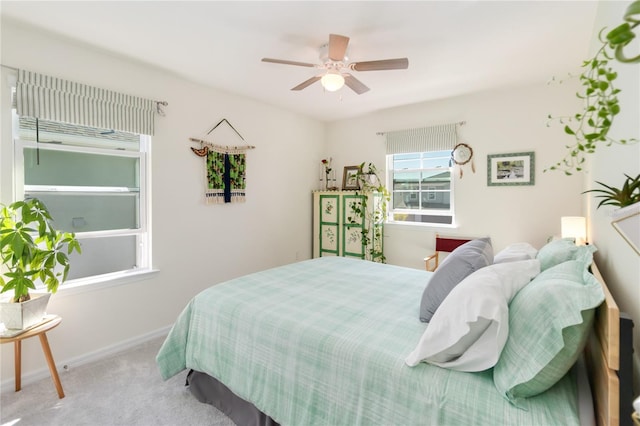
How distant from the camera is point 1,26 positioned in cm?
225

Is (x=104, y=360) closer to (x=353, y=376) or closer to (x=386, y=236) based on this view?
(x=353, y=376)

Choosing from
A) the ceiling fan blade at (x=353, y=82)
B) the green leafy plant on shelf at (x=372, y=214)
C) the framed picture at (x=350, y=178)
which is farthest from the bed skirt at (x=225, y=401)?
the framed picture at (x=350, y=178)

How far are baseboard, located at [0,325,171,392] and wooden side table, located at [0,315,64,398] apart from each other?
0.08 metres

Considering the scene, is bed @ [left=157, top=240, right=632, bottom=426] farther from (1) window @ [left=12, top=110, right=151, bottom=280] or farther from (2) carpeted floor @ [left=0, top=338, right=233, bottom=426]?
(1) window @ [left=12, top=110, right=151, bottom=280]

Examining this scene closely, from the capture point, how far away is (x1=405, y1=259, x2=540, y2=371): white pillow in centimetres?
121

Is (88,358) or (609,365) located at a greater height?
(609,365)

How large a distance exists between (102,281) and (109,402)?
1079mm

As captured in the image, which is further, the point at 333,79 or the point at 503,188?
the point at 503,188

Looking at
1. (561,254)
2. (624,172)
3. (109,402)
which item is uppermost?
(624,172)

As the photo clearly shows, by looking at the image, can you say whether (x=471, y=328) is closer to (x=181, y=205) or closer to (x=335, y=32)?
(x=335, y=32)

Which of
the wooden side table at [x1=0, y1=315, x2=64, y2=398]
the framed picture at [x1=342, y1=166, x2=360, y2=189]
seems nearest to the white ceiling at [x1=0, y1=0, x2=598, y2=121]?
the framed picture at [x1=342, y1=166, x2=360, y2=189]

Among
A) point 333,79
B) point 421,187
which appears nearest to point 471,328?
point 333,79

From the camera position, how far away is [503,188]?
3725 mm

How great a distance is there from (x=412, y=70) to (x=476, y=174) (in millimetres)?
1622
